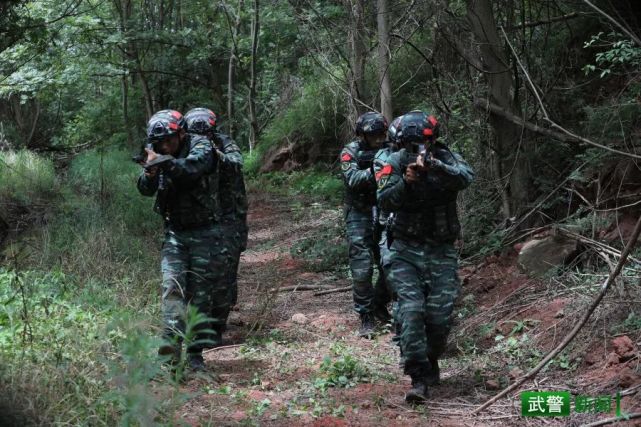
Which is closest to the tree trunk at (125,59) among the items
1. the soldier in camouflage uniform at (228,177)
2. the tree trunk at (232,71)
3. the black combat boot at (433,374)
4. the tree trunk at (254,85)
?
the tree trunk at (232,71)

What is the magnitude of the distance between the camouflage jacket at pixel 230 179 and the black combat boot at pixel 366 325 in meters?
1.56

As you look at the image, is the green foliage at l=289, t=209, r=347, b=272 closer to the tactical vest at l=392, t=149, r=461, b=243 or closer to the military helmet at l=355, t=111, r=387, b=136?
the military helmet at l=355, t=111, r=387, b=136

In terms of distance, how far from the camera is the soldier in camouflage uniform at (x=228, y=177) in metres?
6.81

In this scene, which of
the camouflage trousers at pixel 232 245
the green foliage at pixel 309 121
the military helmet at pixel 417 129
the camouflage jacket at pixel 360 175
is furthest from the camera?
the green foliage at pixel 309 121

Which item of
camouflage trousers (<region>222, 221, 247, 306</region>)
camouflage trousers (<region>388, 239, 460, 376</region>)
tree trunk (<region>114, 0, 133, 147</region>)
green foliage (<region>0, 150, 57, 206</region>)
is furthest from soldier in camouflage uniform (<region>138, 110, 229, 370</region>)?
tree trunk (<region>114, 0, 133, 147</region>)

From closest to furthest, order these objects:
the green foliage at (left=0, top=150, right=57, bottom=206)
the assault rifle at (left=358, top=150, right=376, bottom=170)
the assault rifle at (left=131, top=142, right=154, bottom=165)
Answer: the assault rifle at (left=131, top=142, right=154, bottom=165) → the assault rifle at (left=358, top=150, right=376, bottom=170) → the green foliage at (left=0, top=150, right=57, bottom=206)

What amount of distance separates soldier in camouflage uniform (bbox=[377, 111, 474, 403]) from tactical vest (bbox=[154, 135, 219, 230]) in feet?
4.75

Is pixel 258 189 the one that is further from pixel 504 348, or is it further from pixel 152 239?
pixel 504 348

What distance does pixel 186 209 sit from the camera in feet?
19.3

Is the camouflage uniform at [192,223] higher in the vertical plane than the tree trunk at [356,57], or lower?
lower

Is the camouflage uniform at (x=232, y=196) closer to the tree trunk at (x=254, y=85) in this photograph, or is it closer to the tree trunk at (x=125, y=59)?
the tree trunk at (x=125, y=59)

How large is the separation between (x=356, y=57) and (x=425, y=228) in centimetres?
598

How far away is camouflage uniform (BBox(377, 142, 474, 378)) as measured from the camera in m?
5.21

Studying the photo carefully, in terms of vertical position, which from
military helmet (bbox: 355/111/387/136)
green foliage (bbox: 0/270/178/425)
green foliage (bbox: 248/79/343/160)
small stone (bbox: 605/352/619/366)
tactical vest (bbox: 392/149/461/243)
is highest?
green foliage (bbox: 248/79/343/160)
